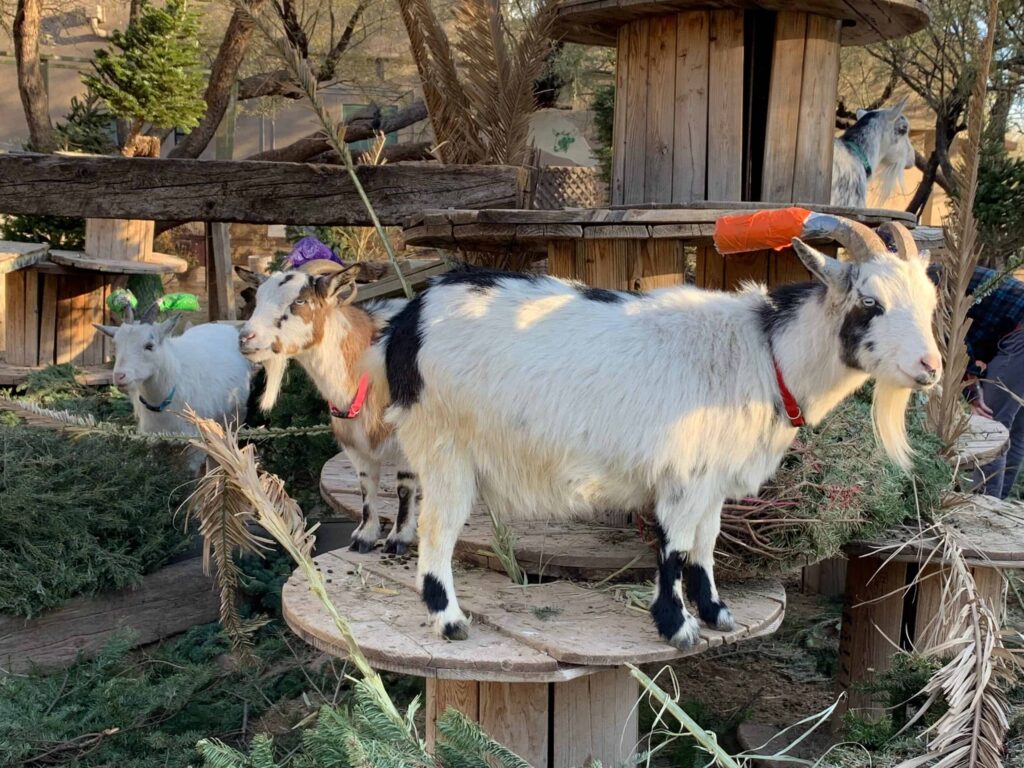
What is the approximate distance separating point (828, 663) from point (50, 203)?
4.40m

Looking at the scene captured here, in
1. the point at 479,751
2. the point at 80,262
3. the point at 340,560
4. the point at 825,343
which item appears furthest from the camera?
the point at 80,262

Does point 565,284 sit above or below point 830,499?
Result: above

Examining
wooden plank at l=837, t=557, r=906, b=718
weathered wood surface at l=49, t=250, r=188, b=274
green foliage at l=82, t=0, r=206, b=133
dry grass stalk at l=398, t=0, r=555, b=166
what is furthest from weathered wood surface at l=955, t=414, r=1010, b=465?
green foliage at l=82, t=0, r=206, b=133

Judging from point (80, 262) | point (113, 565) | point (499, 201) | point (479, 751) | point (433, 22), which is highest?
point (433, 22)

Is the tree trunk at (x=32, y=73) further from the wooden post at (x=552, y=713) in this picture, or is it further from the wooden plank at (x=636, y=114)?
the wooden post at (x=552, y=713)

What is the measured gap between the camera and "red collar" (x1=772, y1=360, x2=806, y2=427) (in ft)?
9.46

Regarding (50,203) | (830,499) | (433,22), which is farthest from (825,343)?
(50,203)

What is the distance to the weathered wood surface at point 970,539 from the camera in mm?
3523

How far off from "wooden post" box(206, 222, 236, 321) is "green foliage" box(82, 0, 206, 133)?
1232mm

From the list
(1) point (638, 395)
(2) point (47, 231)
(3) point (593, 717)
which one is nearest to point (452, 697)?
(3) point (593, 717)

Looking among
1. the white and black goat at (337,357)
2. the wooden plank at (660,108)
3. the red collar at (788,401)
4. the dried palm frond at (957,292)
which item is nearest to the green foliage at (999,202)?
the dried palm frond at (957,292)

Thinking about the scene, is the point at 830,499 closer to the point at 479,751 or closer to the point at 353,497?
the point at 479,751

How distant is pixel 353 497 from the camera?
13.3ft

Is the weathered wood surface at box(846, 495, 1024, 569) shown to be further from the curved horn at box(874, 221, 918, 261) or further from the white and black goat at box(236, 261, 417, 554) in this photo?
the white and black goat at box(236, 261, 417, 554)
